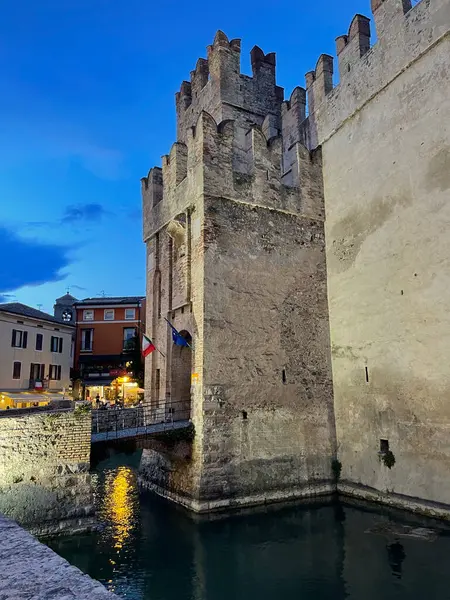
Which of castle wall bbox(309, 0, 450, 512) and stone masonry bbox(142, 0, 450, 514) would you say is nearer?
castle wall bbox(309, 0, 450, 512)

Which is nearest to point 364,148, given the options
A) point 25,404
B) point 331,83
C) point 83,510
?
point 331,83

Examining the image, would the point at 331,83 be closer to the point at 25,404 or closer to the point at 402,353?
the point at 402,353

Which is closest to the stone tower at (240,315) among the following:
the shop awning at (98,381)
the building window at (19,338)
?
the building window at (19,338)

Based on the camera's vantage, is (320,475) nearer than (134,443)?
No

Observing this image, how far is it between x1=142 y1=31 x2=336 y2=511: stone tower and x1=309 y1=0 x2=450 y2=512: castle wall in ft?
2.69

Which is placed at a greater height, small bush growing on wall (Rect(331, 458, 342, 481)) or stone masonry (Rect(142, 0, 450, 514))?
stone masonry (Rect(142, 0, 450, 514))

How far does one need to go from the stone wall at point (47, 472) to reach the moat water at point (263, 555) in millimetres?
539

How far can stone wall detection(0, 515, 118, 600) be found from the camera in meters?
3.13

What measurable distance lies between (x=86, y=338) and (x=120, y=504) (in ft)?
80.1

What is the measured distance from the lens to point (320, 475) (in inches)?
528

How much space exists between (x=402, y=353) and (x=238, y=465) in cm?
504

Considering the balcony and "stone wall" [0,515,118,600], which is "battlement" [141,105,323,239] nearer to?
"stone wall" [0,515,118,600]

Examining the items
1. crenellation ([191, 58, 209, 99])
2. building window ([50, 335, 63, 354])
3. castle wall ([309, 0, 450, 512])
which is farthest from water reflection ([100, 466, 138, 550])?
building window ([50, 335, 63, 354])

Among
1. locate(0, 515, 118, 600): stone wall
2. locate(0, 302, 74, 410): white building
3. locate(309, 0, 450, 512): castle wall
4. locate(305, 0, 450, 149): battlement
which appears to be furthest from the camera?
locate(0, 302, 74, 410): white building
